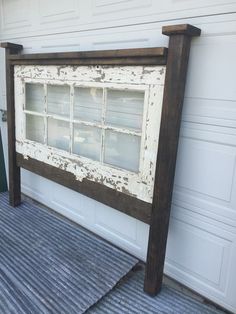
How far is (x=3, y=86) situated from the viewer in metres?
2.84

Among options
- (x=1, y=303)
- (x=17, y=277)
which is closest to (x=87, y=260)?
(x=17, y=277)

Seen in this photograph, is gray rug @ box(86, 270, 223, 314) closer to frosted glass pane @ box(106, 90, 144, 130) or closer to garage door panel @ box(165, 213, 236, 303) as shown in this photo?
garage door panel @ box(165, 213, 236, 303)

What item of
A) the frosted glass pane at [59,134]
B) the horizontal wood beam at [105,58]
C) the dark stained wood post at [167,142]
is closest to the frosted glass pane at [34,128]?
the frosted glass pane at [59,134]

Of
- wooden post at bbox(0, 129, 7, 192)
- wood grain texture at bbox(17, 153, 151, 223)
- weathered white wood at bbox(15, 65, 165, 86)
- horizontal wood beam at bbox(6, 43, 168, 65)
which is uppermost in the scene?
horizontal wood beam at bbox(6, 43, 168, 65)

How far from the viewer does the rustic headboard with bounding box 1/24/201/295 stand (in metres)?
1.43

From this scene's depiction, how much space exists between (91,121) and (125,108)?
11.9 inches

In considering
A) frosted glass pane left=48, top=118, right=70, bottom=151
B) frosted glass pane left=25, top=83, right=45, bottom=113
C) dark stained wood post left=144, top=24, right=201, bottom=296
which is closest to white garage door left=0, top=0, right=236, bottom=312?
dark stained wood post left=144, top=24, right=201, bottom=296

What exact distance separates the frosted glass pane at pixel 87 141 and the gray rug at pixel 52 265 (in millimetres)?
Result: 668

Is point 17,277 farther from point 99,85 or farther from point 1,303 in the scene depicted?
point 99,85

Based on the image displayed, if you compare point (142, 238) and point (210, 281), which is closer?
point (210, 281)

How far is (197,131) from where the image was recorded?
152 centimetres

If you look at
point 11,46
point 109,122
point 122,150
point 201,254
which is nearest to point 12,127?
point 11,46

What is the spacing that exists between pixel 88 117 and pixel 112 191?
1.78 feet

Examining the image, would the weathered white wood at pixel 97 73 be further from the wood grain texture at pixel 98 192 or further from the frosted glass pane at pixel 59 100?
the wood grain texture at pixel 98 192
